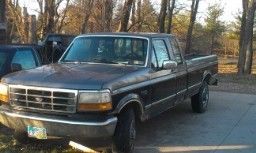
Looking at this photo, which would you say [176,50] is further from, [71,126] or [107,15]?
[107,15]

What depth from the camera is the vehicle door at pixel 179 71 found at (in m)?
9.14

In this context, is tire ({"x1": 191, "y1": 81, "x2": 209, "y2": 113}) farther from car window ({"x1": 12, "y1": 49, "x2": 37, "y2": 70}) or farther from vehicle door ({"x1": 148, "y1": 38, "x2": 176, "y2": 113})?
car window ({"x1": 12, "y1": 49, "x2": 37, "y2": 70})

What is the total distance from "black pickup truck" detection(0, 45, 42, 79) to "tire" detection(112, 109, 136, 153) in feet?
8.26

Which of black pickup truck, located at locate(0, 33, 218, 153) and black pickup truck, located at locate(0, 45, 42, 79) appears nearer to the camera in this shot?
black pickup truck, located at locate(0, 33, 218, 153)

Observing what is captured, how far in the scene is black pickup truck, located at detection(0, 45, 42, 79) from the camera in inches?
330

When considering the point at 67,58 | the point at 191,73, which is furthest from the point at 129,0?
the point at 67,58

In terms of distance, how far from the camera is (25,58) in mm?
8867

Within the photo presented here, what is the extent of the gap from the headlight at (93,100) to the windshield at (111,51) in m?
1.54

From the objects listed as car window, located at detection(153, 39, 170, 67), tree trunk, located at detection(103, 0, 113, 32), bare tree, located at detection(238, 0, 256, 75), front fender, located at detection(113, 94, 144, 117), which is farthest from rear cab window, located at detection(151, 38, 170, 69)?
tree trunk, located at detection(103, 0, 113, 32)

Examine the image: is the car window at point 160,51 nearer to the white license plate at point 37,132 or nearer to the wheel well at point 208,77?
the white license plate at point 37,132

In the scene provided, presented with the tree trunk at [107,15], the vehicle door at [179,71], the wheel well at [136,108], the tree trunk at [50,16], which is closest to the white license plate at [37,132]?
the wheel well at [136,108]

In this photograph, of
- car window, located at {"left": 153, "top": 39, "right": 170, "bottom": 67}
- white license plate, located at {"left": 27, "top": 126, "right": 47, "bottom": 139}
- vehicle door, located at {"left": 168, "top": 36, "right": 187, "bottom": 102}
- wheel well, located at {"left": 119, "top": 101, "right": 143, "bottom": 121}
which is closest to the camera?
white license plate, located at {"left": 27, "top": 126, "right": 47, "bottom": 139}

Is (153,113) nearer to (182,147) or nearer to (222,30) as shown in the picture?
(182,147)

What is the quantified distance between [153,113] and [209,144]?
1138 millimetres
